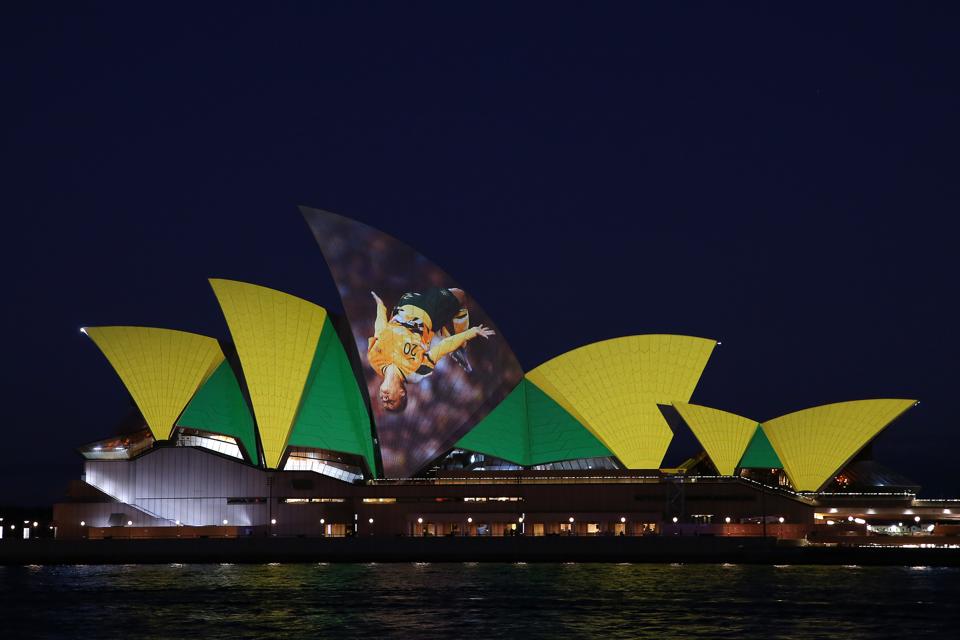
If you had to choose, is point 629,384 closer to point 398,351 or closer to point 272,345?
point 398,351

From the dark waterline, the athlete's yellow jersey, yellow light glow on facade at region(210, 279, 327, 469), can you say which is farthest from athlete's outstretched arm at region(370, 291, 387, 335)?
the dark waterline

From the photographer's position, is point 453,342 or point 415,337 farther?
point 453,342

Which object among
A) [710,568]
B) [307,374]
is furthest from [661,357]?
[307,374]

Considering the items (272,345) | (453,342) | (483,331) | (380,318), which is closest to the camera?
(272,345)

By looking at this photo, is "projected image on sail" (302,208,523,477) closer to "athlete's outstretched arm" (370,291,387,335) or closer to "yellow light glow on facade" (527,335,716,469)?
"athlete's outstretched arm" (370,291,387,335)

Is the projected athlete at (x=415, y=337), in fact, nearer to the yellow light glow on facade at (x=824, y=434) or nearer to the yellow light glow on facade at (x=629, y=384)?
the yellow light glow on facade at (x=629, y=384)

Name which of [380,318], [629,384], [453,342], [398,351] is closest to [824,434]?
[629,384]
